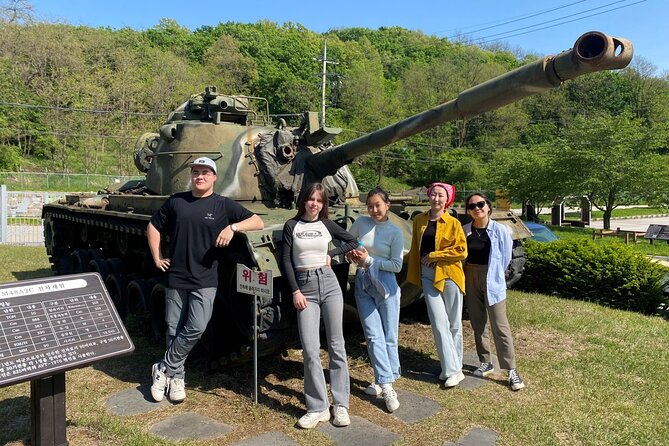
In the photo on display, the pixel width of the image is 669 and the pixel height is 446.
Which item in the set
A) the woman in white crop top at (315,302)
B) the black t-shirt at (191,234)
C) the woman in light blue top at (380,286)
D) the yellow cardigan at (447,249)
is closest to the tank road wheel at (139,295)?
the black t-shirt at (191,234)

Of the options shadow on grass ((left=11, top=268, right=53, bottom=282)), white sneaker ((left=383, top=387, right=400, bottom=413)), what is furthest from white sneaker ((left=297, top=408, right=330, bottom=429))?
shadow on grass ((left=11, top=268, right=53, bottom=282))

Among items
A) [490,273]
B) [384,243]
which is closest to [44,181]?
[384,243]

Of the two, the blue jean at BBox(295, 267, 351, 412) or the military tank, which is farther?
the military tank

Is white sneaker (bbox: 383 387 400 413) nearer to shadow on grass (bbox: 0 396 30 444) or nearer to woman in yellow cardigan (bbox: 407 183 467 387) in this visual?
woman in yellow cardigan (bbox: 407 183 467 387)

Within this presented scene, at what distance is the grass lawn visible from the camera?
4.22 metres

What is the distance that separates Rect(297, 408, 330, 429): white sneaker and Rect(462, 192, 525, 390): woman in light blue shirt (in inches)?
73.4

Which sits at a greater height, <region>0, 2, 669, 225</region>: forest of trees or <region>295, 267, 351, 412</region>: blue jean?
<region>0, 2, 669, 225</region>: forest of trees

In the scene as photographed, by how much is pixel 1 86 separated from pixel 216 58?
73.5 ft

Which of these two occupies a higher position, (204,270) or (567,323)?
(204,270)

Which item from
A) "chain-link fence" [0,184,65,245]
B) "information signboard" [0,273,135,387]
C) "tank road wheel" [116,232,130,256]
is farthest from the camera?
"chain-link fence" [0,184,65,245]

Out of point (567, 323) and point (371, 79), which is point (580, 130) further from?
point (371, 79)

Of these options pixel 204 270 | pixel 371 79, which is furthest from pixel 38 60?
pixel 204 270

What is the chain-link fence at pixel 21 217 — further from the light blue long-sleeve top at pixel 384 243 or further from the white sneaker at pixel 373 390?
the light blue long-sleeve top at pixel 384 243

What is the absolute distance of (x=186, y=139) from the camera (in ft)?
23.5
